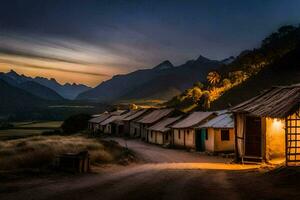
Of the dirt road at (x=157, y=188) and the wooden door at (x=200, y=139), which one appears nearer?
the dirt road at (x=157, y=188)

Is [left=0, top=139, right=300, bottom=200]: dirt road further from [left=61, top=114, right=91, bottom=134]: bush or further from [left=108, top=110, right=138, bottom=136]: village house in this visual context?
[left=61, top=114, right=91, bottom=134]: bush

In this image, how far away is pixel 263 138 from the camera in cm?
2783

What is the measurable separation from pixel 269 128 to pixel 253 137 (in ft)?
5.28

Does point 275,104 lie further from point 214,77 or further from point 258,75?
point 214,77

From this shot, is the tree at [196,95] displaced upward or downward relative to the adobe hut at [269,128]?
upward

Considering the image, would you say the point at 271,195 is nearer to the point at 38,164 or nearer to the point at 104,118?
the point at 38,164

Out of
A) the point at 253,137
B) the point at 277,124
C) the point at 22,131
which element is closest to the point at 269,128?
the point at 277,124

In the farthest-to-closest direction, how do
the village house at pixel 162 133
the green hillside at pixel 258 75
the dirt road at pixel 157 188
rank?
the green hillside at pixel 258 75 < the village house at pixel 162 133 < the dirt road at pixel 157 188

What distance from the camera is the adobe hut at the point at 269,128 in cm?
2381

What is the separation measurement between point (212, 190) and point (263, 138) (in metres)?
12.7

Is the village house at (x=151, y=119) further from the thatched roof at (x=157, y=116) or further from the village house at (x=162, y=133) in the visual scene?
the village house at (x=162, y=133)

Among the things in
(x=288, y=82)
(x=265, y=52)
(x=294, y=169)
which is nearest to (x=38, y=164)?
(x=294, y=169)

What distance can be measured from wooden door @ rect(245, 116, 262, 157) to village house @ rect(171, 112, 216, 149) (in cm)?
1604

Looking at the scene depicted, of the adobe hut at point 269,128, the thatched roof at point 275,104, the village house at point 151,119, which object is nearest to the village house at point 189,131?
the village house at point 151,119
